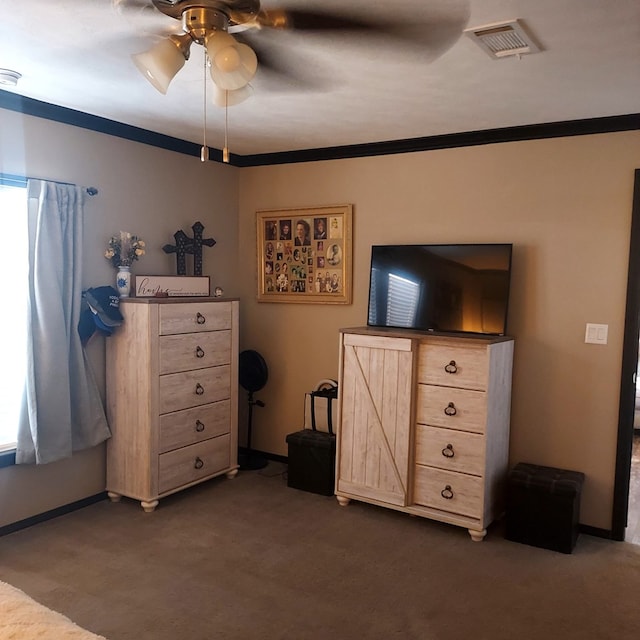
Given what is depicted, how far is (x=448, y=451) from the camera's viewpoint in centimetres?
350

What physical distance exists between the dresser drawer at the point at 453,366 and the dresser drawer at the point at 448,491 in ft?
1.74

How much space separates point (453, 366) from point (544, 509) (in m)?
0.92

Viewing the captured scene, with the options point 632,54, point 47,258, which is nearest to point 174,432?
point 47,258

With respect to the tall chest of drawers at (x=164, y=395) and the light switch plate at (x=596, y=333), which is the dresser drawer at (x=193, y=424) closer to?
the tall chest of drawers at (x=164, y=395)

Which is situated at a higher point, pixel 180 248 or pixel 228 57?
pixel 228 57

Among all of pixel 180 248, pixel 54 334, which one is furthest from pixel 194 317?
pixel 54 334

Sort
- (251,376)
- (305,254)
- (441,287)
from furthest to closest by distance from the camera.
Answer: (251,376) < (305,254) < (441,287)

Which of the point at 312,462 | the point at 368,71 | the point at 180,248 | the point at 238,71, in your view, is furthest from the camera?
the point at 180,248

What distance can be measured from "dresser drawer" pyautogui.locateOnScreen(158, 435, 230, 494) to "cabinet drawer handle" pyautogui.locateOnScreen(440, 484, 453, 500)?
1.58 m

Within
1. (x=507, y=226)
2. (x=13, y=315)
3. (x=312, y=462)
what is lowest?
(x=312, y=462)

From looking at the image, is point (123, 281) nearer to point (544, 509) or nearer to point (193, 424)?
point (193, 424)

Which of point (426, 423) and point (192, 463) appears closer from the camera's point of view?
point (426, 423)

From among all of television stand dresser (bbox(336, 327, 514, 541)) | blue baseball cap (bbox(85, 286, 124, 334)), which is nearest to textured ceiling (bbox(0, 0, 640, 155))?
blue baseball cap (bbox(85, 286, 124, 334))

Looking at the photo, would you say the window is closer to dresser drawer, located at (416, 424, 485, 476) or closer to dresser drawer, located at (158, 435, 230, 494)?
dresser drawer, located at (158, 435, 230, 494)
